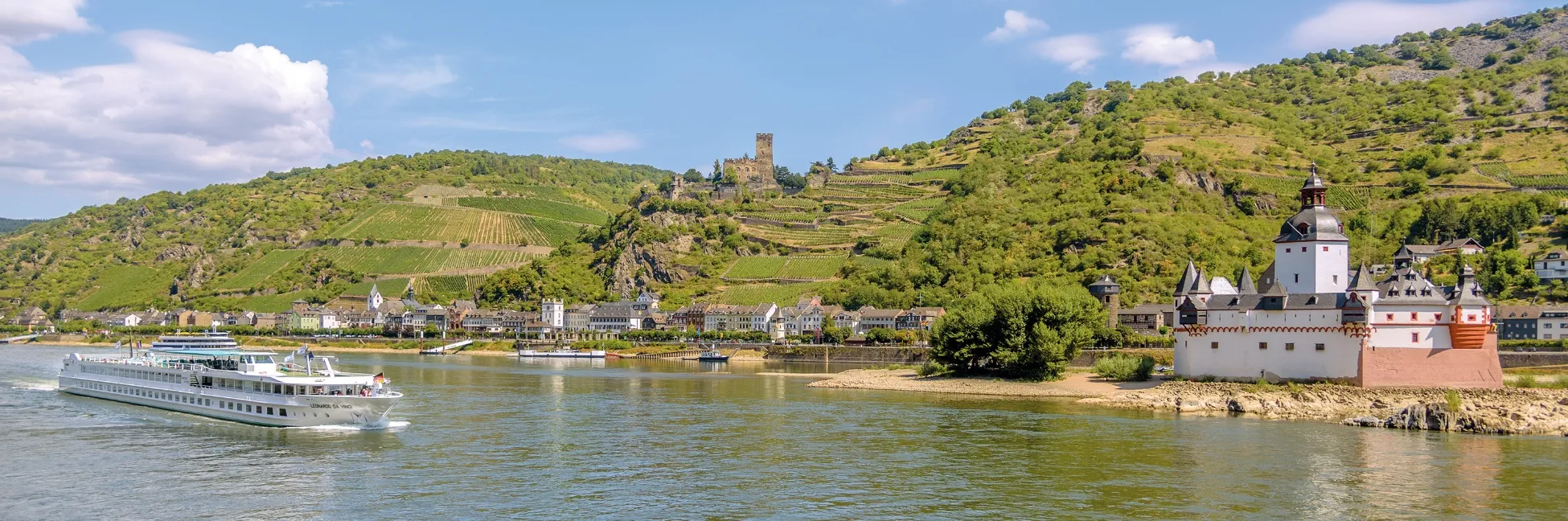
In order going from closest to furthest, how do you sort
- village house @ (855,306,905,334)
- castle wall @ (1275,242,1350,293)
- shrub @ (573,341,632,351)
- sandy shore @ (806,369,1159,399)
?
castle wall @ (1275,242,1350,293), sandy shore @ (806,369,1159,399), village house @ (855,306,905,334), shrub @ (573,341,632,351)

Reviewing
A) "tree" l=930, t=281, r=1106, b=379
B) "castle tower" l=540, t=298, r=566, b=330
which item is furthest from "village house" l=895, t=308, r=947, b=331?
"castle tower" l=540, t=298, r=566, b=330

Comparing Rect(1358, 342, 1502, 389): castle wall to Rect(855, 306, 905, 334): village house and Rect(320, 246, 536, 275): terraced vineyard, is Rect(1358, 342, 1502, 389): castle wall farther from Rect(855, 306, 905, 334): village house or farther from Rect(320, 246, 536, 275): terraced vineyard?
Rect(320, 246, 536, 275): terraced vineyard

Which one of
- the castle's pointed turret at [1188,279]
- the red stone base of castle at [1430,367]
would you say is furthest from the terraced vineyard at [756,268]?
the red stone base of castle at [1430,367]

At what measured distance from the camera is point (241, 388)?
4528 cm

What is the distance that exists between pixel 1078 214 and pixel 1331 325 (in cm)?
7217

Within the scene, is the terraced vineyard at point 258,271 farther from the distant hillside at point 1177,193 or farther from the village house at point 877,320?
the village house at point 877,320

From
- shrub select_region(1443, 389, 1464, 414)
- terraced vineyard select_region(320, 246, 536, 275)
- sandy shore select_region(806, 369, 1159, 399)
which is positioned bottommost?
sandy shore select_region(806, 369, 1159, 399)

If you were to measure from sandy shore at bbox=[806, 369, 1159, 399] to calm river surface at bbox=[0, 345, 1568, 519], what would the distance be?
5760 mm

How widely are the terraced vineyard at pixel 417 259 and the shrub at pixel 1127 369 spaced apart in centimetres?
13258

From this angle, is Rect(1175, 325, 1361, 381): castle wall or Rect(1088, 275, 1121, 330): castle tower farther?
Rect(1088, 275, 1121, 330): castle tower

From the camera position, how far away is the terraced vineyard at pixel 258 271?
608 feet

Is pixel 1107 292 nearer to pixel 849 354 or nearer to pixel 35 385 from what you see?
pixel 849 354

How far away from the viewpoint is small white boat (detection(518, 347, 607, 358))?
114 meters

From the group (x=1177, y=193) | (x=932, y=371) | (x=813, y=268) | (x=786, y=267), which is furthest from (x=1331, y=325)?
(x=786, y=267)
